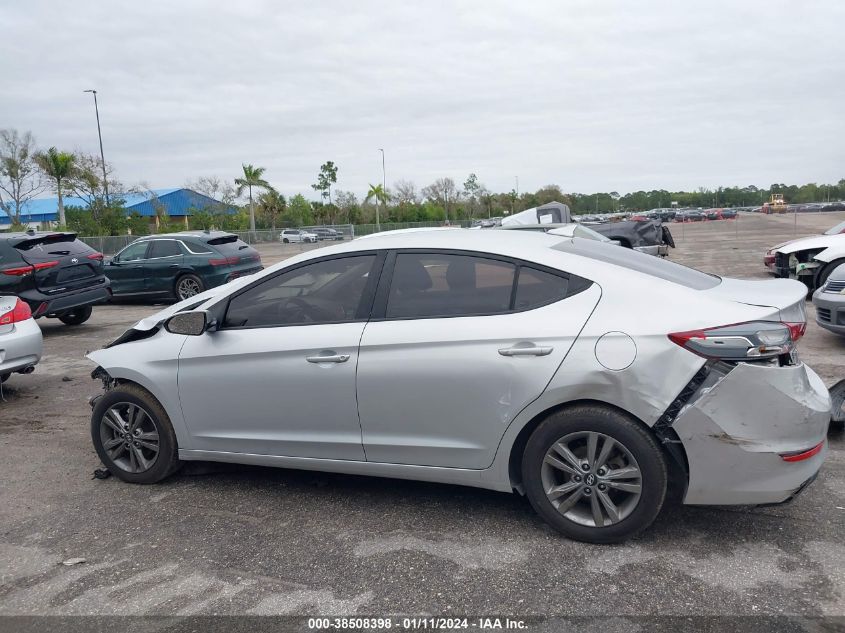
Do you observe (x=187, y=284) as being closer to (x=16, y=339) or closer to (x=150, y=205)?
(x=16, y=339)

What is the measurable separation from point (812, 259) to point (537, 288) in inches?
412

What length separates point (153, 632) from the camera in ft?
10.2

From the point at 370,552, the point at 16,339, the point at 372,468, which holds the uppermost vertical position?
the point at 16,339

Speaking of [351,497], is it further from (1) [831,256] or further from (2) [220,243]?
(2) [220,243]

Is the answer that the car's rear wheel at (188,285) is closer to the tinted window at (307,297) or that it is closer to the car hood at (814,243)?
the car hood at (814,243)

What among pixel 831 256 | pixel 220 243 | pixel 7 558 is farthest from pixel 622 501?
pixel 220 243

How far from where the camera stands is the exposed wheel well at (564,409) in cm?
352

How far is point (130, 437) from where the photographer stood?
474 centimetres

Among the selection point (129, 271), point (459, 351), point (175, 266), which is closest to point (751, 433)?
Answer: point (459, 351)

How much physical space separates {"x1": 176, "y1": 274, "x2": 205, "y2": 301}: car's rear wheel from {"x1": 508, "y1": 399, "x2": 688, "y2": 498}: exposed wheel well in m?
13.0

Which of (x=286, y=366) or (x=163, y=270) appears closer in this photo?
(x=286, y=366)

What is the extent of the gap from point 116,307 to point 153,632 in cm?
1409

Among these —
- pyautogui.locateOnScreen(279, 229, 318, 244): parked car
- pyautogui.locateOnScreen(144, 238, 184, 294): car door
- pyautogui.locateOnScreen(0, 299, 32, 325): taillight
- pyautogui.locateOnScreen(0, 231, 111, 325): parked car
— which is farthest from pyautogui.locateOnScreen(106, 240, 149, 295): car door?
pyautogui.locateOnScreen(279, 229, 318, 244): parked car

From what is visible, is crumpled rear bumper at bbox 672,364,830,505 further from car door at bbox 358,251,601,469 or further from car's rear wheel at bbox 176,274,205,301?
car's rear wheel at bbox 176,274,205,301
